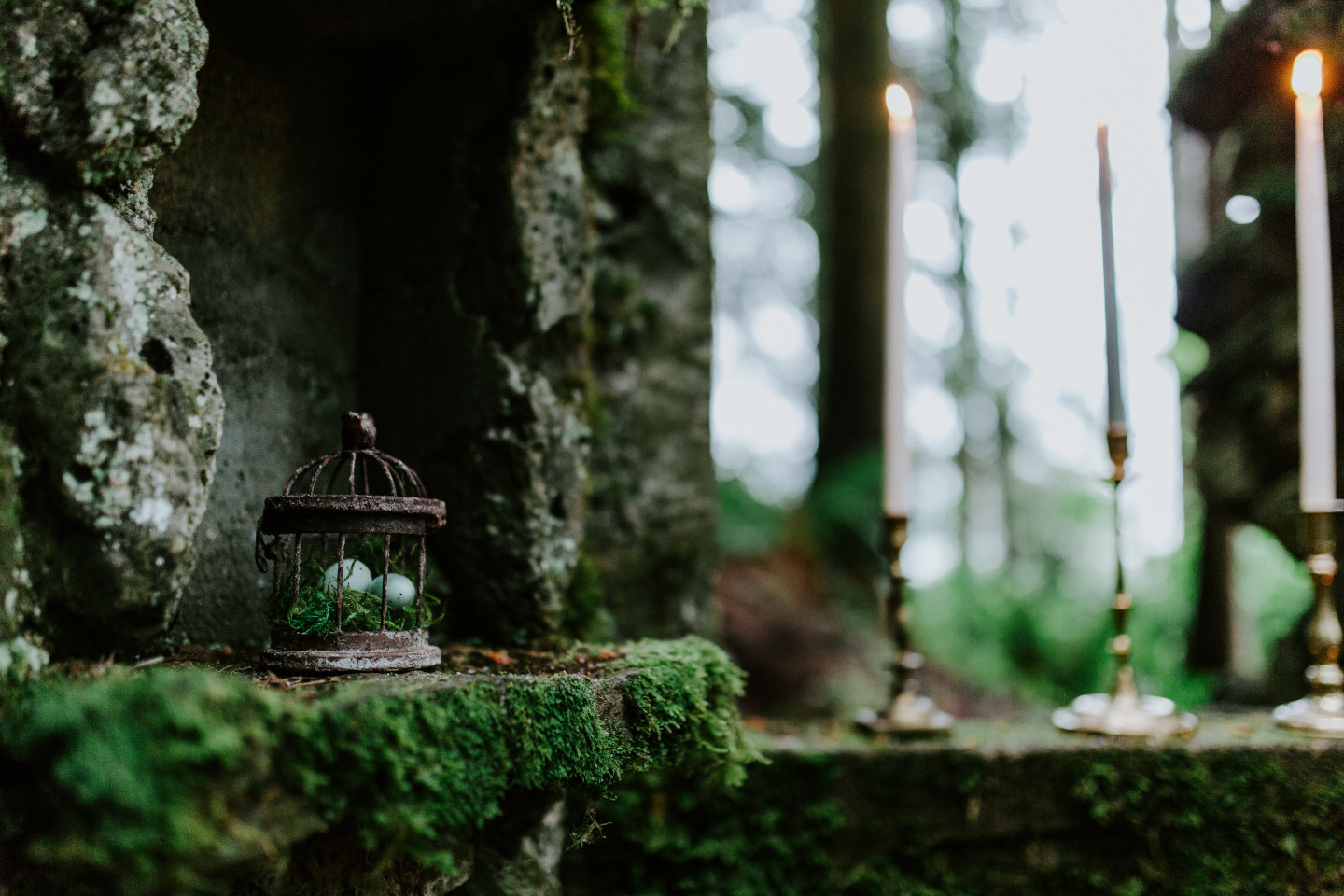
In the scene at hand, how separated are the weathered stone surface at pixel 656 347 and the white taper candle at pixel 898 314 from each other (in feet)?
2.14

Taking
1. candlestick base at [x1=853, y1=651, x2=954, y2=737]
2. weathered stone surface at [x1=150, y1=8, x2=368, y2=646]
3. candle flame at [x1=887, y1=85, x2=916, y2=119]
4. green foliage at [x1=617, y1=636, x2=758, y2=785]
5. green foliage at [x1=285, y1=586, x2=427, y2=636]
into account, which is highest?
candle flame at [x1=887, y1=85, x2=916, y2=119]

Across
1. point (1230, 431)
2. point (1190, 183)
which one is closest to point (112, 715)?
point (1230, 431)

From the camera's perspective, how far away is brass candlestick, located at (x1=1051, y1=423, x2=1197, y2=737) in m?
2.91

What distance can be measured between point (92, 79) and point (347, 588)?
1074 millimetres

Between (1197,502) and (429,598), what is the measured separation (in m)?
4.52

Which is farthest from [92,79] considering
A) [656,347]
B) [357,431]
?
→ [656,347]

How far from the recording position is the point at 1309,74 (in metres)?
2.90

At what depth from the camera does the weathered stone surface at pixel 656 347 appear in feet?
10.3

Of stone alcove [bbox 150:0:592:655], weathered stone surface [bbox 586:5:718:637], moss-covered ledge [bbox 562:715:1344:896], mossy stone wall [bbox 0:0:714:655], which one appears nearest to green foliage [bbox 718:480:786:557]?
weathered stone surface [bbox 586:5:718:637]

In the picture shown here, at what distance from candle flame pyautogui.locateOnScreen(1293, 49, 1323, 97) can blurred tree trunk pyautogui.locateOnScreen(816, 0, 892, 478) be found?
2.65m

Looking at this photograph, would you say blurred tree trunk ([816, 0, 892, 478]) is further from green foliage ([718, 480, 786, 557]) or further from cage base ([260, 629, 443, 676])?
cage base ([260, 629, 443, 676])

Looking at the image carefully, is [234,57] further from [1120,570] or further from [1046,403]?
[1046,403]

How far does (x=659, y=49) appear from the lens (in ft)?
10.8

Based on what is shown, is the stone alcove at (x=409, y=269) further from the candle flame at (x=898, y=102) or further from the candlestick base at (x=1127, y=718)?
the candlestick base at (x=1127, y=718)
